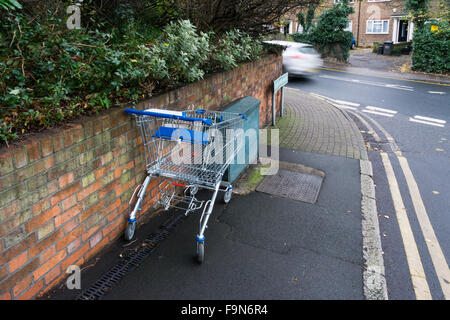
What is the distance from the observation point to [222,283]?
337 centimetres

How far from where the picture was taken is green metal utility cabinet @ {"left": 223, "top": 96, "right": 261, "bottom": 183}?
5.23 m

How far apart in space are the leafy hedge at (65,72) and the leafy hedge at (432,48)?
19575mm

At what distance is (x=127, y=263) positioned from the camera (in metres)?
3.57

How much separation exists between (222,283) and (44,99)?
7.29 feet

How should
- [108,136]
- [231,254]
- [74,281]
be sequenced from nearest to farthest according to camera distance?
[74,281] → [108,136] → [231,254]

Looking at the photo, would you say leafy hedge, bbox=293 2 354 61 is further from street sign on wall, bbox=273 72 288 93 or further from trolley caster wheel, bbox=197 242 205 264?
trolley caster wheel, bbox=197 242 205 264

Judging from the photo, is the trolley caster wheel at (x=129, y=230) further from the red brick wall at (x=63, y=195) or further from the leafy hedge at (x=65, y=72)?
the leafy hedge at (x=65, y=72)

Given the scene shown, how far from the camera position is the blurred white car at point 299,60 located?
18.7 m

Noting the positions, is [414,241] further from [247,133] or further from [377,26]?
[377,26]

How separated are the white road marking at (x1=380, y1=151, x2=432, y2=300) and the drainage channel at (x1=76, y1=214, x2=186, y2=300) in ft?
8.47

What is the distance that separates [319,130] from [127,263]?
6.45 metres

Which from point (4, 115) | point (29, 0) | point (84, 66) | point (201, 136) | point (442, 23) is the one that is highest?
point (442, 23)
